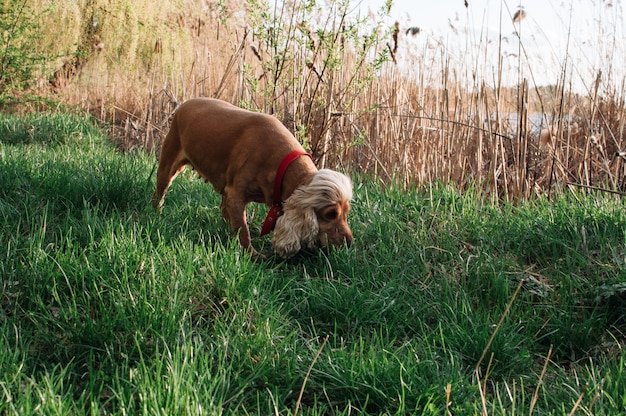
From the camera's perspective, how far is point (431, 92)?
6.64 metres

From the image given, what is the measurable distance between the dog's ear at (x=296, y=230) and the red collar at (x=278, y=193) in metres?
0.23

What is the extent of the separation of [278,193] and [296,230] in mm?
400

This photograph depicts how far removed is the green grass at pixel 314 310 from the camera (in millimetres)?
2193

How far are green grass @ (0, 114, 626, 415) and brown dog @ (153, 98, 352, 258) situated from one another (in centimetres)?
21

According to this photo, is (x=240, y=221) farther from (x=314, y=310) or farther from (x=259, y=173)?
(x=314, y=310)

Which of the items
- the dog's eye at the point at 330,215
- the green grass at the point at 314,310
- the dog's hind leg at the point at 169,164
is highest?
the dog's hind leg at the point at 169,164

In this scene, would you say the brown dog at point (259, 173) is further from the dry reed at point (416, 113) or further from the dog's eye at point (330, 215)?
the dry reed at point (416, 113)

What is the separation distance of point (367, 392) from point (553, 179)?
4.03 m

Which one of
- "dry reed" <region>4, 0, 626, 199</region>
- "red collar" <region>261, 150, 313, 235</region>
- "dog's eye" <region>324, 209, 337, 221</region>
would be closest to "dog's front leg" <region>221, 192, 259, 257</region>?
"red collar" <region>261, 150, 313, 235</region>

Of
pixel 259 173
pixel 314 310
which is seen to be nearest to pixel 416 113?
pixel 259 173

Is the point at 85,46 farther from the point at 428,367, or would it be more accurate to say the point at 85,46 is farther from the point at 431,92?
the point at 428,367

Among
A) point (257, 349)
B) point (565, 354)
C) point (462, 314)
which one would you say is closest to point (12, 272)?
point (257, 349)

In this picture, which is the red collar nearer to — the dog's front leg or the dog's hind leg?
the dog's front leg

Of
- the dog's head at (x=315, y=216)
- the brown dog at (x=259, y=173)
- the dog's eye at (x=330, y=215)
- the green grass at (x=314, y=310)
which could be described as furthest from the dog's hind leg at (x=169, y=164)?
the dog's eye at (x=330, y=215)
